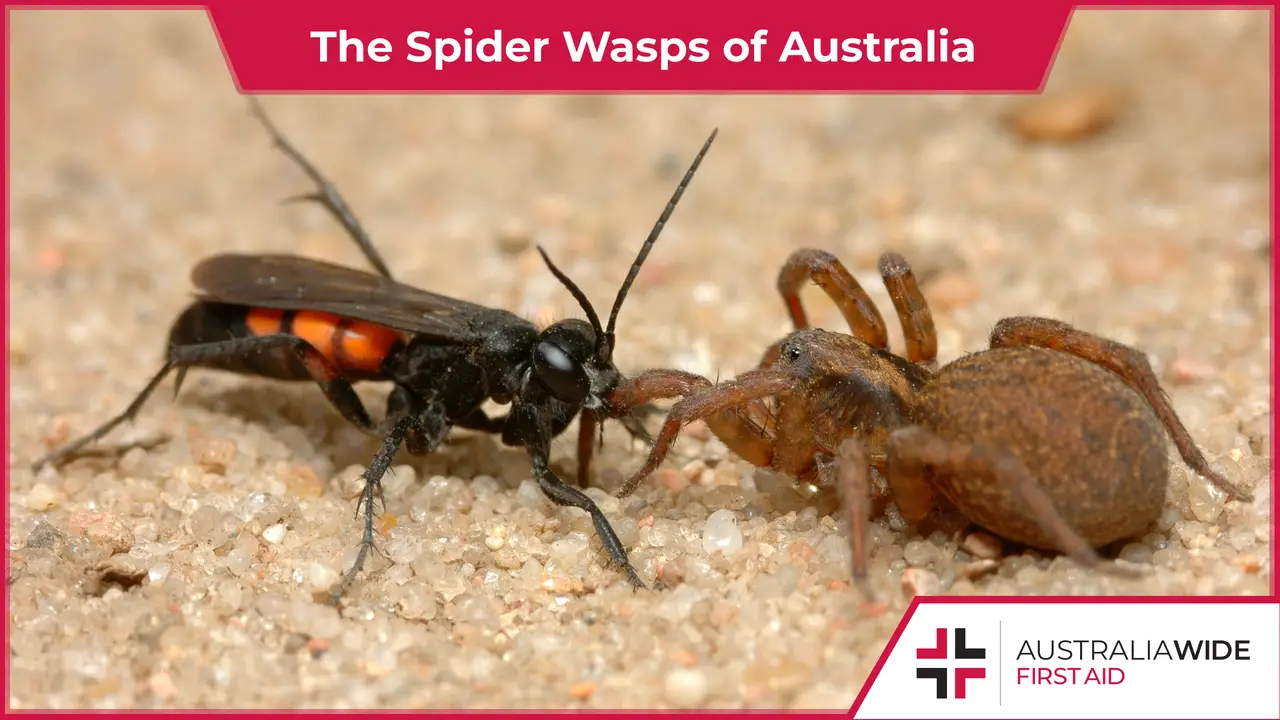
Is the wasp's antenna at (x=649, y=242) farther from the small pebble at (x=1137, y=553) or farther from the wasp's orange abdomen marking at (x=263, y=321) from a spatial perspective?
the small pebble at (x=1137, y=553)

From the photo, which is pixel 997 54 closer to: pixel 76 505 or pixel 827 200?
pixel 827 200

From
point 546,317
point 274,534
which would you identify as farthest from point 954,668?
→ point 546,317

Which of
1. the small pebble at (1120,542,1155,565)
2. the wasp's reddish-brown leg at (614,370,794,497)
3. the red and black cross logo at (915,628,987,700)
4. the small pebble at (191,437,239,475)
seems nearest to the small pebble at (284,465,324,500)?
the small pebble at (191,437,239,475)

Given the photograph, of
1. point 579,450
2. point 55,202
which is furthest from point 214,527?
point 55,202

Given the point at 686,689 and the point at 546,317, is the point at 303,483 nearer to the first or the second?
the point at 546,317

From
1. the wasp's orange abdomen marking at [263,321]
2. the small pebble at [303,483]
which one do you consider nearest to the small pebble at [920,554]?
the small pebble at [303,483]

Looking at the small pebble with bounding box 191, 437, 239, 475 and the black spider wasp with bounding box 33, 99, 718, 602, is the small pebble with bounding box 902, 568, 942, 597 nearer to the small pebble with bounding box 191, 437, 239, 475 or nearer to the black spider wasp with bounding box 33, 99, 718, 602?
the black spider wasp with bounding box 33, 99, 718, 602

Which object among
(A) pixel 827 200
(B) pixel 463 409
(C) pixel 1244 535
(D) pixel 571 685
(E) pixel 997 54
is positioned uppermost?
(E) pixel 997 54

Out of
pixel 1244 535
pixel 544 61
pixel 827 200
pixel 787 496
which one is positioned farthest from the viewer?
pixel 827 200
